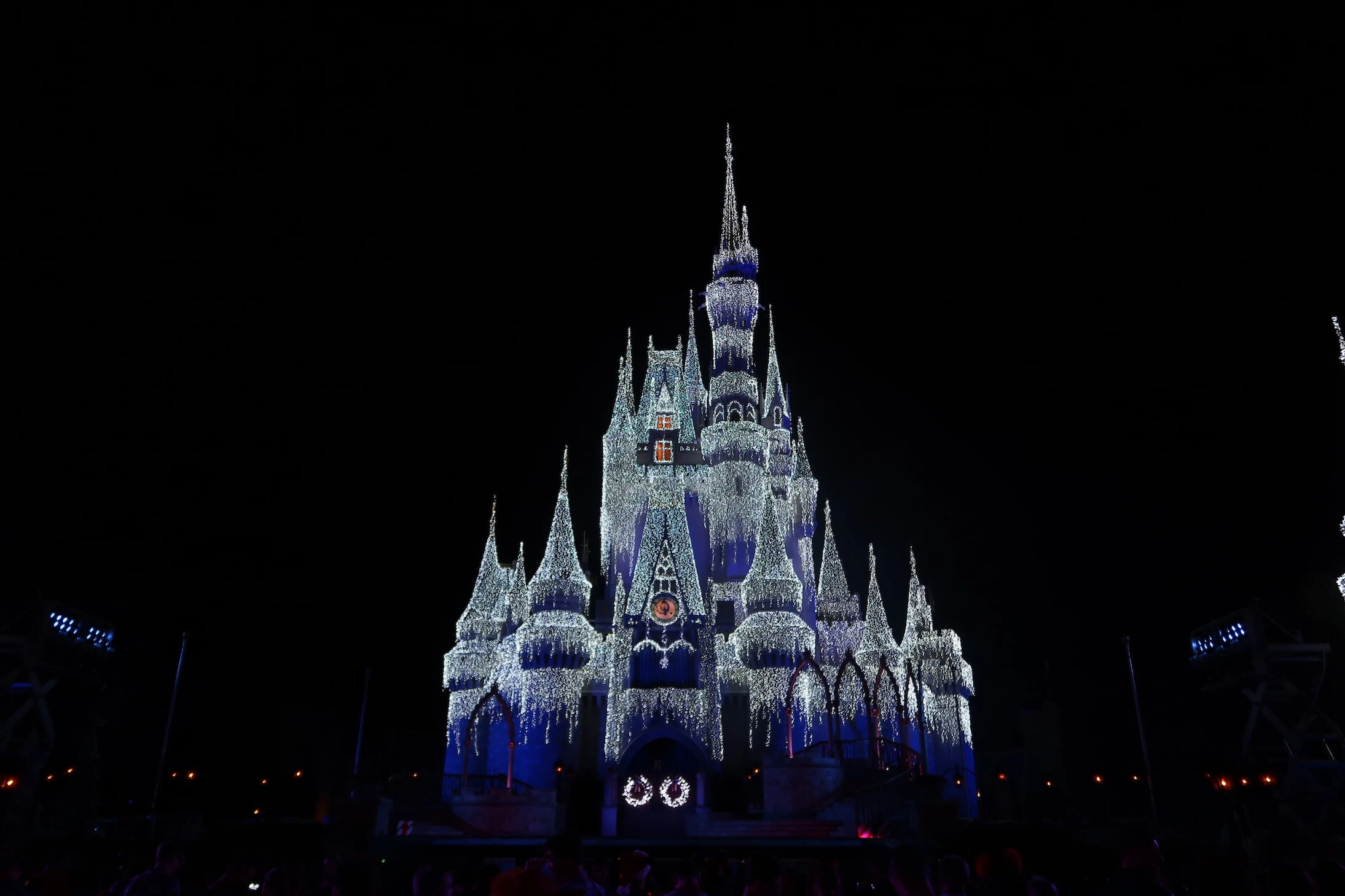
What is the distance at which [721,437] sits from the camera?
51656 millimetres

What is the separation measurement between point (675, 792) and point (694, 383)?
2481 centimetres

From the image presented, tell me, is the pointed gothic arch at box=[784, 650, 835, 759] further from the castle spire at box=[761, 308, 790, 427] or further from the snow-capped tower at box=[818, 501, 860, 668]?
the castle spire at box=[761, 308, 790, 427]

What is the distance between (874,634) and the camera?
45.6 metres

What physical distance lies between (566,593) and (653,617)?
14.0 feet

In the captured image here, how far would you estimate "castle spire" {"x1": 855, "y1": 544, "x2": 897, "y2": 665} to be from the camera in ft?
147

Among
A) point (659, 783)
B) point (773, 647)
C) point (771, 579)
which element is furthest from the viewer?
point (771, 579)

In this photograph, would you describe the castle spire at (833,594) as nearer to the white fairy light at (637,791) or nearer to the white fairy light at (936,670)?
the white fairy light at (936,670)

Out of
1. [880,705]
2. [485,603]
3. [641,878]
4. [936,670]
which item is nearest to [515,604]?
[485,603]

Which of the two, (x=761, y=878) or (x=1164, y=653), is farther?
(x=1164, y=653)

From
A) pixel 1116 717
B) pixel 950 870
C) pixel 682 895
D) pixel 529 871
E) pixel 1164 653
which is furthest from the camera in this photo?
pixel 1116 717

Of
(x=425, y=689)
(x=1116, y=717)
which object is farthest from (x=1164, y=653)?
(x=425, y=689)

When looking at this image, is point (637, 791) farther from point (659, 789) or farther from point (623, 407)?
point (623, 407)

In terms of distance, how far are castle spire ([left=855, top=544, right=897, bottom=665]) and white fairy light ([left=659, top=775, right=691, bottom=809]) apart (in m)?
11.1

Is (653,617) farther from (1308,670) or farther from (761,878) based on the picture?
(761,878)
